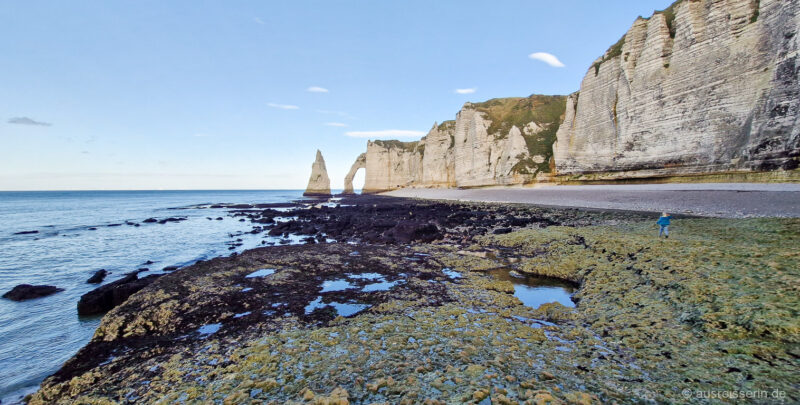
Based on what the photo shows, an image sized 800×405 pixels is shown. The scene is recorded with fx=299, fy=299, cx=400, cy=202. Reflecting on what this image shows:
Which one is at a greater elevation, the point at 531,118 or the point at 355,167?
the point at 531,118

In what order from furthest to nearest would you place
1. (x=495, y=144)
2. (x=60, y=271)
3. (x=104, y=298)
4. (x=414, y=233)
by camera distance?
(x=495, y=144) → (x=414, y=233) → (x=60, y=271) → (x=104, y=298)

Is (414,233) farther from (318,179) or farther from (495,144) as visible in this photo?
(318,179)

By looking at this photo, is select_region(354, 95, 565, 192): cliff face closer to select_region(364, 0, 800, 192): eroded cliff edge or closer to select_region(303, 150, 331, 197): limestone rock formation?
select_region(364, 0, 800, 192): eroded cliff edge

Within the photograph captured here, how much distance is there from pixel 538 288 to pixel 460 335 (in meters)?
4.11

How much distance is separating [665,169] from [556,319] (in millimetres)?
29593

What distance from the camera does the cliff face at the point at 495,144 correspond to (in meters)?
47.0

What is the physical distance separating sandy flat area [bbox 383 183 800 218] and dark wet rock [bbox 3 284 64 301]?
30784 millimetres

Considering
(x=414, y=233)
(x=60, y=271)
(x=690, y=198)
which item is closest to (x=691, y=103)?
(x=690, y=198)

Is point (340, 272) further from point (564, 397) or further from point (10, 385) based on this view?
point (564, 397)

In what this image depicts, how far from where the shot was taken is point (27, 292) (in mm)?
9102

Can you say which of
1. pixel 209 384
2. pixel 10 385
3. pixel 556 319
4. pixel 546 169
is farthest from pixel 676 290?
pixel 546 169

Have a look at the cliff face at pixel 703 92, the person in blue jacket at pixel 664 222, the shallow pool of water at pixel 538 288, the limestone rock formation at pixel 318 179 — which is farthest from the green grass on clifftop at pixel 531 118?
the limestone rock formation at pixel 318 179

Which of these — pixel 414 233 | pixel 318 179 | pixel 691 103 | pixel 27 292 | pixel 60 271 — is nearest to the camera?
pixel 27 292

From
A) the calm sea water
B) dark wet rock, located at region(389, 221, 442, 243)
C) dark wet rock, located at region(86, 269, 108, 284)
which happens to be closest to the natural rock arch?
the calm sea water
